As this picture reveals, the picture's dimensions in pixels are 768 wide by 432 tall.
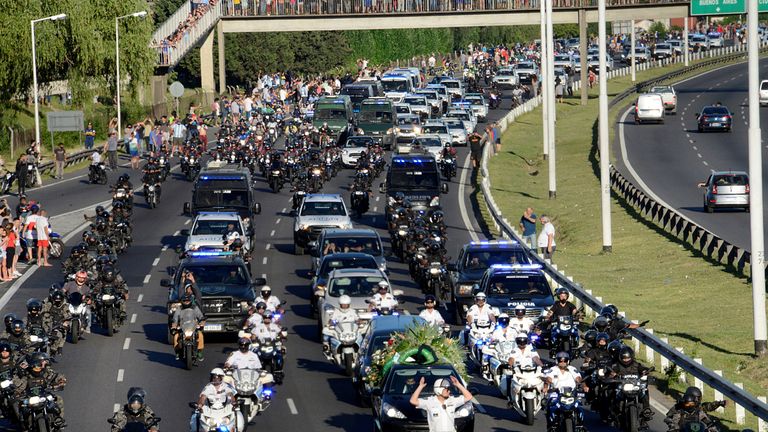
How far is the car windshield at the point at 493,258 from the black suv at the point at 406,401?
12.4 meters

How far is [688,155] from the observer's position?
74.7 meters

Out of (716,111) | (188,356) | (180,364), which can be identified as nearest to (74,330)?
(180,364)

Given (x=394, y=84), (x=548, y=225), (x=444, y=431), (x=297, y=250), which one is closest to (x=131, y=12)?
(x=394, y=84)

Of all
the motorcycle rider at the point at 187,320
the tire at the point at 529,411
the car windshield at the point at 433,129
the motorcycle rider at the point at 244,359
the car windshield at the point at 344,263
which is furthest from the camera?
the car windshield at the point at 433,129

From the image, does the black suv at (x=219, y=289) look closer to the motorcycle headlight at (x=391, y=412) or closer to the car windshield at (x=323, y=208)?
the motorcycle headlight at (x=391, y=412)

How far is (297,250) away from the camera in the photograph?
1822 inches

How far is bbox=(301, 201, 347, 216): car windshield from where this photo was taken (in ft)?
152

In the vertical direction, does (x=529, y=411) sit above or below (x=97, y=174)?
below

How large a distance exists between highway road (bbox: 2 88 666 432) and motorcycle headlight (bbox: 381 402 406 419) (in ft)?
7.54

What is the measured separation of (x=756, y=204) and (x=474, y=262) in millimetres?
7024

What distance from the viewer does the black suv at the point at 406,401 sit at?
21797 mm

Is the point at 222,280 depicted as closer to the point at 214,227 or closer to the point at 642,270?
the point at 214,227

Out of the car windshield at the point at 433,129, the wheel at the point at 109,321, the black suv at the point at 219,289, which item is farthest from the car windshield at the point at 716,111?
the wheel at the point at 109,321

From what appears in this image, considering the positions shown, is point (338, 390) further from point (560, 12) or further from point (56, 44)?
point (560, 12)
